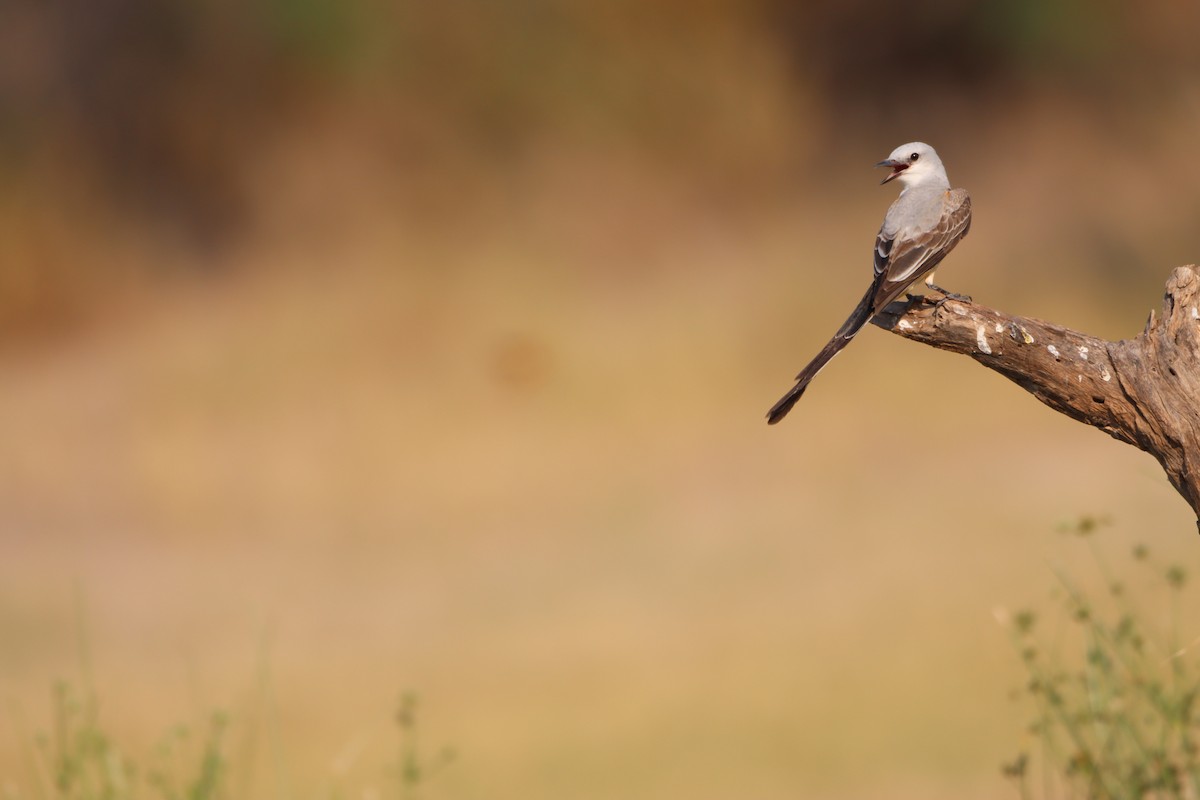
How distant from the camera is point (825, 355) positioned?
267 cm

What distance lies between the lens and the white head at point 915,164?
340cm

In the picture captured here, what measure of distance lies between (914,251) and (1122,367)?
62 centimetres

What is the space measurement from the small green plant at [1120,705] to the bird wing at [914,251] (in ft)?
2.08

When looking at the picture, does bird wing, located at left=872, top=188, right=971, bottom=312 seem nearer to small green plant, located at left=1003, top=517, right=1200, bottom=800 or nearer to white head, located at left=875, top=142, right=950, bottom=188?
white head, located at left=875, top=142, right=950, bottom=188

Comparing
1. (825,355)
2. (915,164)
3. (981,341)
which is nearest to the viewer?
(981,341)

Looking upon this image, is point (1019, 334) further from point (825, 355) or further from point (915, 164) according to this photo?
point (915, 164)

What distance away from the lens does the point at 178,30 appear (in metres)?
7.02

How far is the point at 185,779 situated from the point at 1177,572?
2278mm

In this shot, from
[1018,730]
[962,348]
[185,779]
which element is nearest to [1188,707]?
[962,348]

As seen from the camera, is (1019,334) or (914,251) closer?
(1019,334)

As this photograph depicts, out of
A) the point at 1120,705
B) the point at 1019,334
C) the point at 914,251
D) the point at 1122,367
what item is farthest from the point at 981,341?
the point at 1120,705

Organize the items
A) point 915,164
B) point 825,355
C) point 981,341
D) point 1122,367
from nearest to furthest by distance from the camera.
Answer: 1. point 1122,367
2. point 981,341
3. point 825,355
4. point 915,164

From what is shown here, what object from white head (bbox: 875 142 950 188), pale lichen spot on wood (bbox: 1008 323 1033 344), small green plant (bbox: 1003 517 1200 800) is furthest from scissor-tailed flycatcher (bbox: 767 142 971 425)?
small green plant (bbox: 1003 517 1200 800)

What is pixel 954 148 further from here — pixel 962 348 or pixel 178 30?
pixel 962 348
